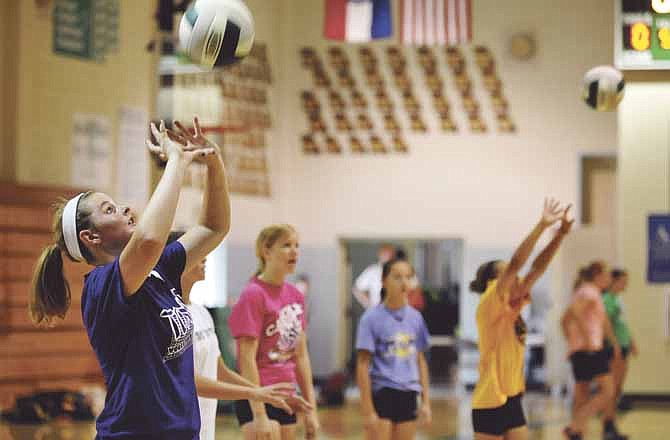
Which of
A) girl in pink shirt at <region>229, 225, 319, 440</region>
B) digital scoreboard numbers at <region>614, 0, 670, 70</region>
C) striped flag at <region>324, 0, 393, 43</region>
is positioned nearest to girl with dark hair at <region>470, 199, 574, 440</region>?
girl in pink shirt at <region>229, 225, 319, 440</region>

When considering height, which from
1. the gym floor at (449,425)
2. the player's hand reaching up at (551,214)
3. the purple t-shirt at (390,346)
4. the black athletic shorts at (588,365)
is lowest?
the gym floor at (449,425)

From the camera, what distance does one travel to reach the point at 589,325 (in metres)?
11.1

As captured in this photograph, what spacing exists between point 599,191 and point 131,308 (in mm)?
15165

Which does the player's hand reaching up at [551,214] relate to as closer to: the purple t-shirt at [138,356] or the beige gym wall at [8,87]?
the purple t-shirt at [138,356]

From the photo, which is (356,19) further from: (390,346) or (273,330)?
(273,330)

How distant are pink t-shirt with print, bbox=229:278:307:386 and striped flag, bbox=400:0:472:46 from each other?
8.82 meters

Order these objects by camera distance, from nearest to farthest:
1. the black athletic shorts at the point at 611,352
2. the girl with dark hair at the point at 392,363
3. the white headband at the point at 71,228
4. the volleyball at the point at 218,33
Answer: the white headband at the point at 71,228, the volleyball at the point at 218,33, the girl with dark hair at the point at 392,363, the black athletic shorts at the point at 611,352

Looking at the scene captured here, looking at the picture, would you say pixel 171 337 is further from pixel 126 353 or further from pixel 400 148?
pixel 400 148

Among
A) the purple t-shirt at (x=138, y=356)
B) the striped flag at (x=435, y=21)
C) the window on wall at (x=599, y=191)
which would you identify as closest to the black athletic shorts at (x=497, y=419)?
the purple t-shirt at (x=138, y=356)

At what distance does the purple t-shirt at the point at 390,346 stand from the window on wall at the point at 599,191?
36.5ft

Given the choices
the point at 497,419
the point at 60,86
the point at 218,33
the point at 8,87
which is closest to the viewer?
the point at 218,33

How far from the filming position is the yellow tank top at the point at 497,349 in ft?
20.3

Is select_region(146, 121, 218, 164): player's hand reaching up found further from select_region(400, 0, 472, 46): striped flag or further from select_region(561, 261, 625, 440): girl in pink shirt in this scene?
select_region(400, 0, 472, 46): striped flag

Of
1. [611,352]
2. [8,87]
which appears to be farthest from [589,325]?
[8,87]
